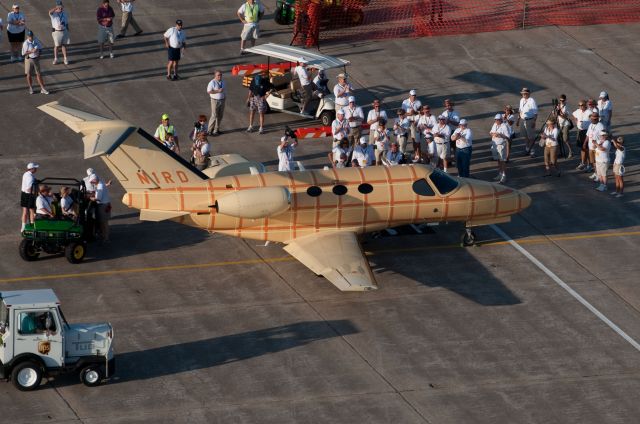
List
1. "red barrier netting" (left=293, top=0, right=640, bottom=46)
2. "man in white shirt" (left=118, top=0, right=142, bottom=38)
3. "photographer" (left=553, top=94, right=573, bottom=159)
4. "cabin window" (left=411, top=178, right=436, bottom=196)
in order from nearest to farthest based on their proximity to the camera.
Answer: "cabin window" (left=411, top=178, right=436, bottom=196)
"photographer" (left=553, top=94, right=573, bottom=159)
"man in white shirt" (left=118, top=0, right=142, bottom=38)
"red barrier netting" (left=293, top=0, right=640, bottom=46)

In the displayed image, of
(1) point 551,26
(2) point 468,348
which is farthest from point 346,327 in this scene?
(1) point 551,26

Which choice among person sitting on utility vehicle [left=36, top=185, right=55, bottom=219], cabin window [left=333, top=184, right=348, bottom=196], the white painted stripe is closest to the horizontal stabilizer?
person sitting on utility vehicle [left=36, top=185, right=55, bottom=219]

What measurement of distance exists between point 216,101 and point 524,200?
1124 cm

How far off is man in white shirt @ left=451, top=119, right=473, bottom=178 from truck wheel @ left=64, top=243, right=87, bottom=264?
12.0 meters

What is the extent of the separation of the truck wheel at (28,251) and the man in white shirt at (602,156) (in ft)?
55.9

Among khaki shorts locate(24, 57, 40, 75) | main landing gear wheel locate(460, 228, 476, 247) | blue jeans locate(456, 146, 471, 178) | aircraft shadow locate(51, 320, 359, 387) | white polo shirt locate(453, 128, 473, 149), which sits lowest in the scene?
aircraft shadow locate(51, 320, 359, 387)

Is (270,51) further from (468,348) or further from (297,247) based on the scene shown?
(468,348)

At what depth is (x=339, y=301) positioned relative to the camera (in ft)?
112

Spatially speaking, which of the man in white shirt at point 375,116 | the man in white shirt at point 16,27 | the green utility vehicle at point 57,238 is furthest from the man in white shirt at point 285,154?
the man in white shirt at point 16,27

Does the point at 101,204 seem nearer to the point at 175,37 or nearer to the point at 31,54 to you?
the point at 31,54

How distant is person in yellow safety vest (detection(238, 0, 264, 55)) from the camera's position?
4941 centimetres

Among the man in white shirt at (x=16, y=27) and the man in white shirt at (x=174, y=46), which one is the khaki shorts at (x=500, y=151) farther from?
the man in white shirt at (x=16, y=27)

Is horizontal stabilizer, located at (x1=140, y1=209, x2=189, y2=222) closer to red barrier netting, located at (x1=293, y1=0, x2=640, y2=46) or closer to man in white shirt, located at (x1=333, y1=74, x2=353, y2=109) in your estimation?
man in white shirt, located at (x1=333, y1=74, x2=353, y2=109)

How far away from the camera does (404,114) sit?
4206cm
